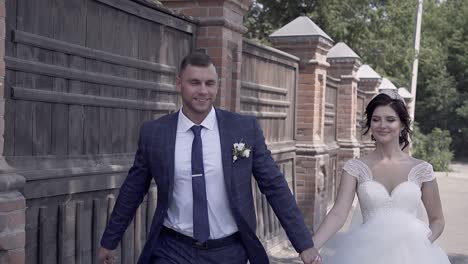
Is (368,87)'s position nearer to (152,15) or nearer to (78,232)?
(152,15)

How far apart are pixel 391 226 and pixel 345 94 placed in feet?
30.6

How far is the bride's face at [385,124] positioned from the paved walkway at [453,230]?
4158 mm

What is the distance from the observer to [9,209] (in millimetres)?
3213

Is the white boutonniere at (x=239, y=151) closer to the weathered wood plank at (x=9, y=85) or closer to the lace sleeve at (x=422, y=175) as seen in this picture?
the lace sleeve at (x=422, y=175)

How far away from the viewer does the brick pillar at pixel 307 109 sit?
9414mm

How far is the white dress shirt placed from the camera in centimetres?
331

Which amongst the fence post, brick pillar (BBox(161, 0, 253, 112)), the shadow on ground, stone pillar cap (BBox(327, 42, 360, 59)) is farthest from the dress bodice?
stone pillar cap (BBox(327, 42, 360, 59))

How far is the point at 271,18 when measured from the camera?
1825 centimetres

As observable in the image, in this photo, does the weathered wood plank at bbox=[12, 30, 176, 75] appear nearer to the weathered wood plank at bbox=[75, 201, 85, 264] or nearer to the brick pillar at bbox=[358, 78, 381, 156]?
the weathered wood plank at bbox=[75, 201, 85, 264]

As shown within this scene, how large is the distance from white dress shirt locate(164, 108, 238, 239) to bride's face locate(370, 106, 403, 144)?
107cm

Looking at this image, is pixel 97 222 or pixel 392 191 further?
pixel 97 222

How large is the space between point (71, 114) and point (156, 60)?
1.34 meters

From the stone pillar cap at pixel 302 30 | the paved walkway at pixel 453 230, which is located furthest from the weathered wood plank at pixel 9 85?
the stone pillar cap at pixel 302 30

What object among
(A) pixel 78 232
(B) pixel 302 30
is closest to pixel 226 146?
(A) pixel 78 232
